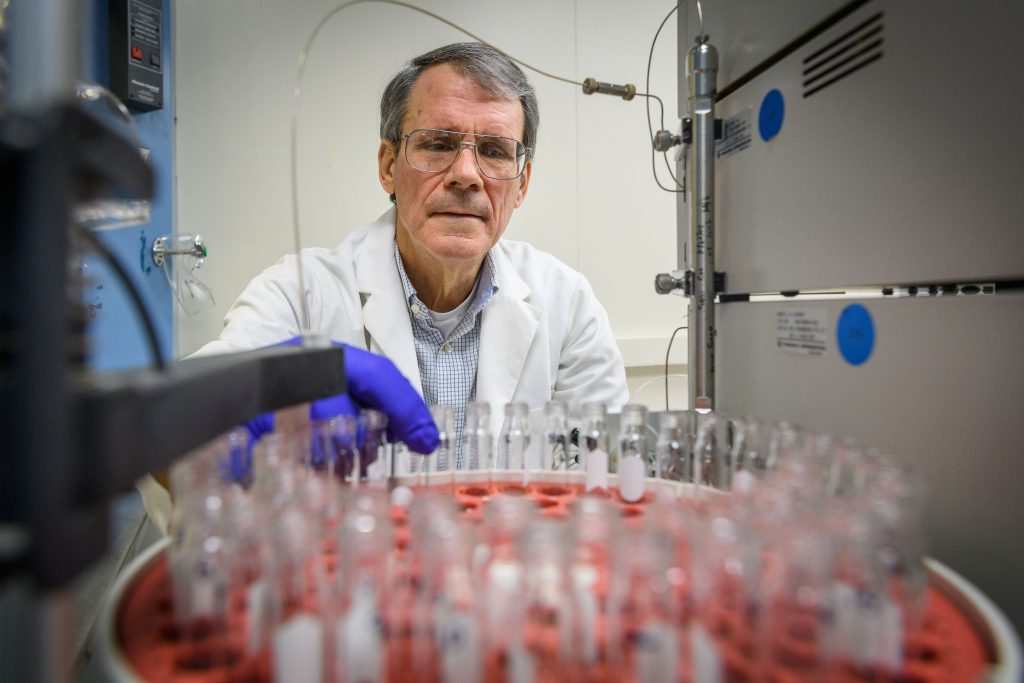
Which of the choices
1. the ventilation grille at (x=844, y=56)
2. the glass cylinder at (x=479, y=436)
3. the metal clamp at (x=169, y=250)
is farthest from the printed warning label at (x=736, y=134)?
the metal clamp at (x=169, y=250)

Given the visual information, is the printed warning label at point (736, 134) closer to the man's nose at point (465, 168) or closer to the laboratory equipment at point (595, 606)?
the man's nose at point (465, 168)

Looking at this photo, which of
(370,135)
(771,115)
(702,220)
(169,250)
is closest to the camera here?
(771,115)

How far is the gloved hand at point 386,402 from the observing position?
0.94 m

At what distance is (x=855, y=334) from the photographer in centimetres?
83

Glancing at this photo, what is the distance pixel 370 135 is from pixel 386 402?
5.04 feet

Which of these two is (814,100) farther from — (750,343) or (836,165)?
(750,343)

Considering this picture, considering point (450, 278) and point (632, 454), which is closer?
point (632, 454)

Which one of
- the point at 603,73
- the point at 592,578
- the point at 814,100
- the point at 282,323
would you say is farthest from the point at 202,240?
the point at 592,578

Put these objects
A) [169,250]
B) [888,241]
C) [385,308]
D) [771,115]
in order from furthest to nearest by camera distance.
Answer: [169,250], [385,308], [771,115], [888,241]

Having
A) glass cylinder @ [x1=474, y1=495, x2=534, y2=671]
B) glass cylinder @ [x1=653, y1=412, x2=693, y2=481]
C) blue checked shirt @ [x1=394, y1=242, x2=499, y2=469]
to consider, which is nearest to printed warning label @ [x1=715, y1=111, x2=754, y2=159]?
glass cylinder @ [x1=653, y1=412, x2=693, y2=481]

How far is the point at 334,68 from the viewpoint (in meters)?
2.17

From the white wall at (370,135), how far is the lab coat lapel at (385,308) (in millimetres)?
662

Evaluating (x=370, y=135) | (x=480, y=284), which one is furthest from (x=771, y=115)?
(x=370, y=135)

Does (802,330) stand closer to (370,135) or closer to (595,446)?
(595,446)
